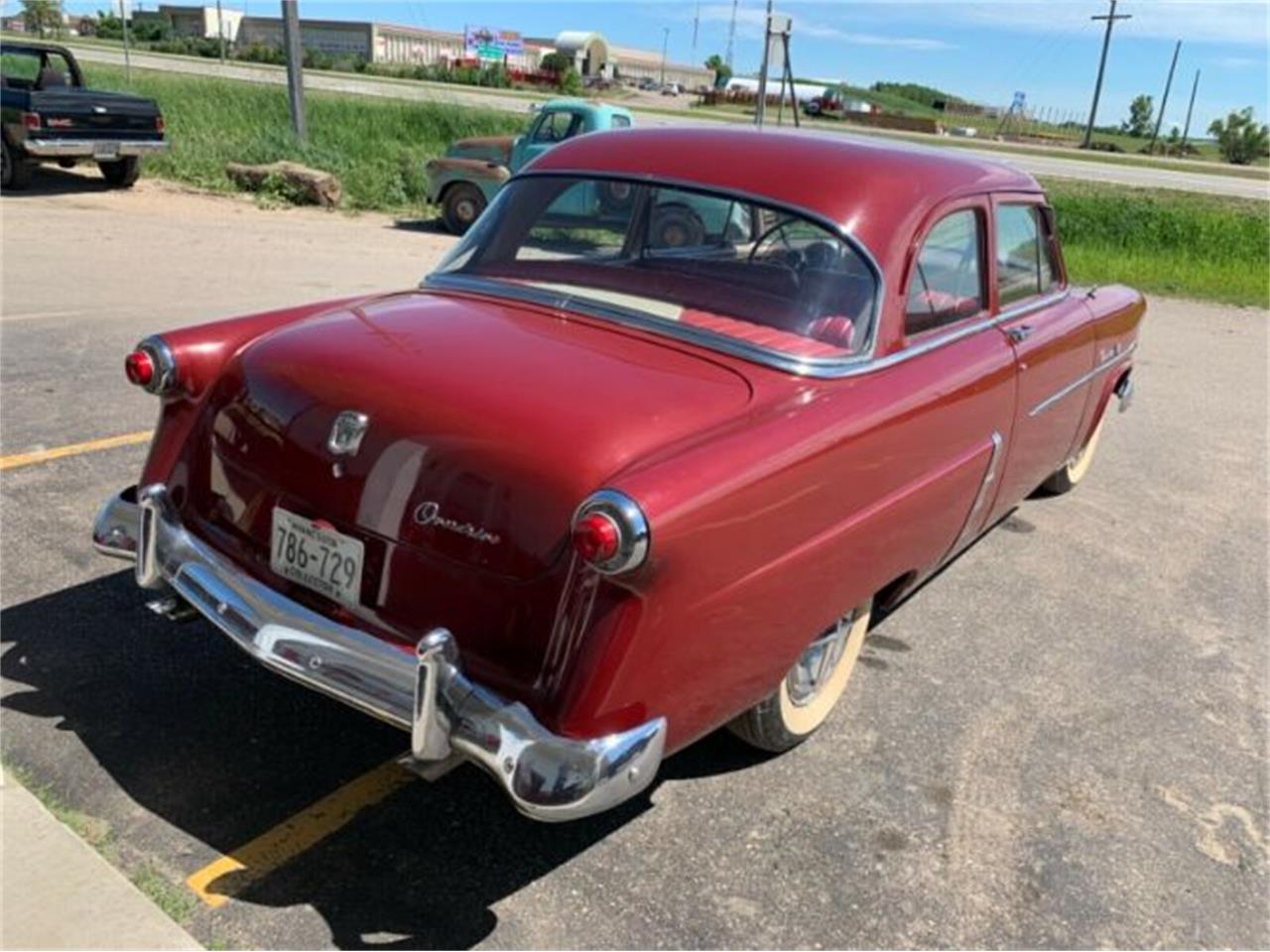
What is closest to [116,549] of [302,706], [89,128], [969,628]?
[302,706]

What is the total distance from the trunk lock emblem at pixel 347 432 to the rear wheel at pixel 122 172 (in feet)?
46.9

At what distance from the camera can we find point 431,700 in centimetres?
226

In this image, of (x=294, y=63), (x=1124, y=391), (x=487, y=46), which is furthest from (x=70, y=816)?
(x=487, y=46)

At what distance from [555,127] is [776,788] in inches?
482

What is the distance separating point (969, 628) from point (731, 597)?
2010mm

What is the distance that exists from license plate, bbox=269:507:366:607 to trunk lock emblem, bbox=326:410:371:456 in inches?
8.1

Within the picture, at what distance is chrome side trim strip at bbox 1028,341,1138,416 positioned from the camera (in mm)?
4086

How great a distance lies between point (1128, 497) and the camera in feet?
19.0

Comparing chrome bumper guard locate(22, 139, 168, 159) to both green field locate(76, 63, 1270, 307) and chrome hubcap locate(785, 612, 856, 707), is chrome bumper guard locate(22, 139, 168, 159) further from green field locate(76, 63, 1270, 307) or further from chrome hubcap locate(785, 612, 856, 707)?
chrome hubcap locate(785, 612, 856, 707)

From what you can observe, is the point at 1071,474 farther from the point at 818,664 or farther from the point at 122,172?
the point at 122,172

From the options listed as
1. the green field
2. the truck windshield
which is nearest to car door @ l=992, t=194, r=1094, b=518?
the green field

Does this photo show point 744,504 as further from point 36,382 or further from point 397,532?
point 36,382

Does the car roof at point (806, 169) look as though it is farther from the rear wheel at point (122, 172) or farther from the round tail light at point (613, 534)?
the rear wheel at point (122, 172)

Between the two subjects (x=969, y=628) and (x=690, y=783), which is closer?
(x=690, y=783)
